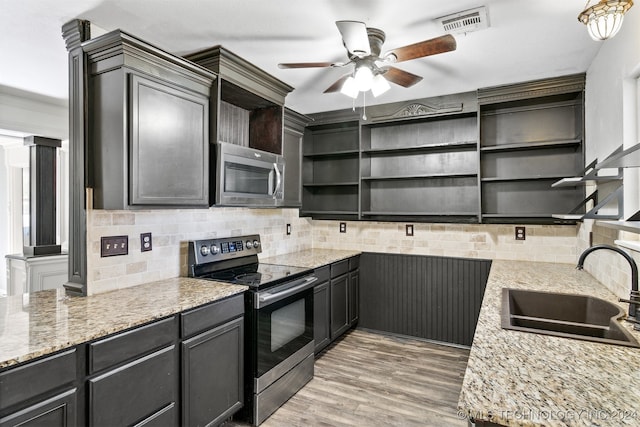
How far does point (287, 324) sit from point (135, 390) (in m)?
1.14

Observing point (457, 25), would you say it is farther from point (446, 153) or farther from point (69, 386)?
A: point (69, 386)

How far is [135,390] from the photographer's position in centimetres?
165

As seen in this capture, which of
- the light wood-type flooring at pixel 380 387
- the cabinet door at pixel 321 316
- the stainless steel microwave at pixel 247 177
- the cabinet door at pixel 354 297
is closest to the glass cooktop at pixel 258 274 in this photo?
the cabinet door at pixel 321 316

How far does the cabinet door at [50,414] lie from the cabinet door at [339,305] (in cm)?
230

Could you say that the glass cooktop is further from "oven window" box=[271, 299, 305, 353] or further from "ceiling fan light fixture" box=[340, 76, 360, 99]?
"ceiling fan light fixture" box=[340, 76, 360, 99]

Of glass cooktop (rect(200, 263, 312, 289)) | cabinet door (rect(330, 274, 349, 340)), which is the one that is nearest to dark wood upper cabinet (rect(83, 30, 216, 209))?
glass cooktop (rect(200, 263, 312, 289))

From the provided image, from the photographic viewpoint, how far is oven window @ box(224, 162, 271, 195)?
2.50m

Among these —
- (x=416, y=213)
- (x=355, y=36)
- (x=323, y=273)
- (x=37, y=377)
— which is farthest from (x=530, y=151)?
(x=37, y=377)

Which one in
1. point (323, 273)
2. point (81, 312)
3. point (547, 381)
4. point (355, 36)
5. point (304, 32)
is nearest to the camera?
point (547, 381)

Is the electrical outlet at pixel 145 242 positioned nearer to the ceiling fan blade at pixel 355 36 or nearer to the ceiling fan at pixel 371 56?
the ceiling fan at pixel 371 56

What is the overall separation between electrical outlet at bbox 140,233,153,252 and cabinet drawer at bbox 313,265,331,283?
1.33 m

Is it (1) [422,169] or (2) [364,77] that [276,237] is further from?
(2) [364,77]

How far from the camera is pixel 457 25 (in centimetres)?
207

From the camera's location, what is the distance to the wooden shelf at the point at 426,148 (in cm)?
346
